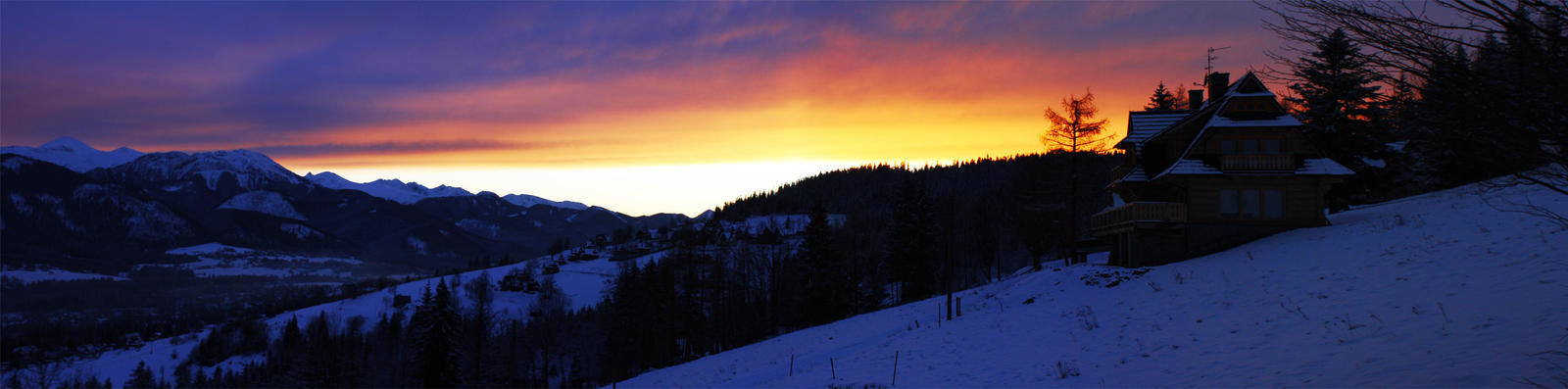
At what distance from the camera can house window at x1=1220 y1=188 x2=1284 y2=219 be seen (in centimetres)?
3225

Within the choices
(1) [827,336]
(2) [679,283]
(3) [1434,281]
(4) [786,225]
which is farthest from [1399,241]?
(4) [786,225]

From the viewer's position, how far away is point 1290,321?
17.5 m

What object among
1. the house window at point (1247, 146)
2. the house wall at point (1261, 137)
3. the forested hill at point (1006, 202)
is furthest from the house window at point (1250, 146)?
the forested hill at point (1006, 202)

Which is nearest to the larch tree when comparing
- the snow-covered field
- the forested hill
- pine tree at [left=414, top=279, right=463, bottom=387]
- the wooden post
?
the forested hill

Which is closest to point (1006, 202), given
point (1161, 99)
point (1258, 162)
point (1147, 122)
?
point (1161, 99)

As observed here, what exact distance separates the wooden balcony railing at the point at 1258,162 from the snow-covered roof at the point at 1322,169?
1.81 ft

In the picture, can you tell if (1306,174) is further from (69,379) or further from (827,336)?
(69,379)

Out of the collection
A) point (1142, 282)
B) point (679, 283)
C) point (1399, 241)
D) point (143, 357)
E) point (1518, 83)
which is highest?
point (1518, 83)

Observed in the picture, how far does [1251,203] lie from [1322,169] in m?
3.12

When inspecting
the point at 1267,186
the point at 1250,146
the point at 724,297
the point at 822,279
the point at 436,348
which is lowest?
the point at 436,348

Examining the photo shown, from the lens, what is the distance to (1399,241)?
77.0ft

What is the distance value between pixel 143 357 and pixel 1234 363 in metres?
227

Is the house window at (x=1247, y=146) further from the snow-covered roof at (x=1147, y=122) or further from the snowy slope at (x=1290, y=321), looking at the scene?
the snow-covered roof at (x=1147, y=122)

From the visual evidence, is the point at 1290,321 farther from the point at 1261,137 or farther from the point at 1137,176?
the point at 1137,176
